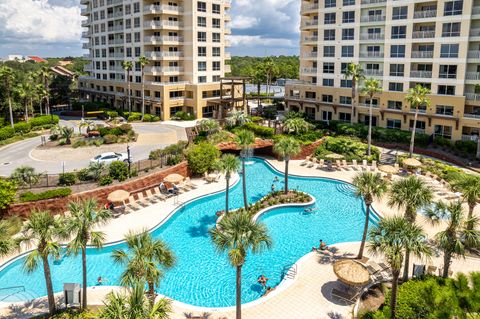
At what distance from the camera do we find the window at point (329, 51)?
197 ft

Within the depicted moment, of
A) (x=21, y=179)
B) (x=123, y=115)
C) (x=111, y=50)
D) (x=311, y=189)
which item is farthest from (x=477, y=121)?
(x=111, y=50)

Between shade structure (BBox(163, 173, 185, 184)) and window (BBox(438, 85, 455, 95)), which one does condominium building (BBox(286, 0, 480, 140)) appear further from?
shade structure (BBox(163, 173, 185, 184))

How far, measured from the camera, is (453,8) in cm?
4694

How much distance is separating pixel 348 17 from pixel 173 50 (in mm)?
30645

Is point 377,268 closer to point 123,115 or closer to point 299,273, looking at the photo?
point 299,273

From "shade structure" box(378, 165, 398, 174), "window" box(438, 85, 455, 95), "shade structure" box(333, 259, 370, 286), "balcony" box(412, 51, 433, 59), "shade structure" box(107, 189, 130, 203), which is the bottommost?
"shade structure" box(333, 259, 370, 286)

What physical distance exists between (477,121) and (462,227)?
103 feet

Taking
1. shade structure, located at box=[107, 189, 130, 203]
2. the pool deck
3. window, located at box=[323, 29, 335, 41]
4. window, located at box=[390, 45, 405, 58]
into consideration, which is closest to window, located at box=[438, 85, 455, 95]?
window, located at box=[390, 45, 405, 58]

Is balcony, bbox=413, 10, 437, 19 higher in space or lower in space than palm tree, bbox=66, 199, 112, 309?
higher

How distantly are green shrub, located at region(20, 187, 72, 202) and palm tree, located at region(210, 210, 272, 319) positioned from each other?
17758mm

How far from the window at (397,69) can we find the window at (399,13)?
247 inches

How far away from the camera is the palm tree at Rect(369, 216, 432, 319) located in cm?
1712

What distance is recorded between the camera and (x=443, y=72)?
160ft

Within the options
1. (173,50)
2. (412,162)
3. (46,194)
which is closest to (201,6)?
(173,50)
